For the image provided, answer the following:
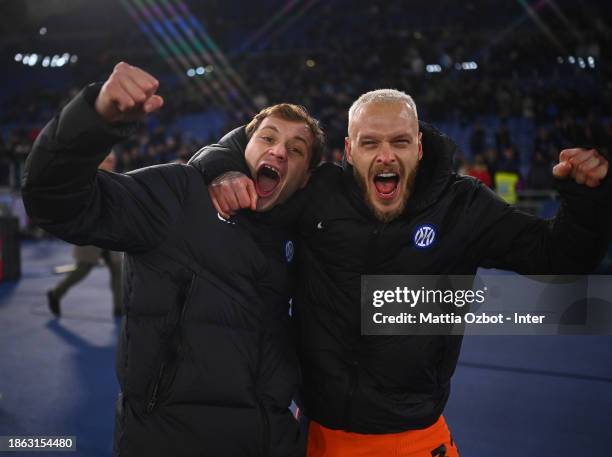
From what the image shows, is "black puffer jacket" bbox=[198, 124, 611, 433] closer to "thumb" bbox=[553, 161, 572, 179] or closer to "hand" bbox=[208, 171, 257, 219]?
"hand" bbox=[208, 171, 257, 219]

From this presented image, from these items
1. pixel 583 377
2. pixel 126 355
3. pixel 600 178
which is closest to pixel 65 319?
pixel 126 355

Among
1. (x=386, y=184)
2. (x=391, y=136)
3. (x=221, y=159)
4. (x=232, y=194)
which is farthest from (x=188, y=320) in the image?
(x=391, y=136)

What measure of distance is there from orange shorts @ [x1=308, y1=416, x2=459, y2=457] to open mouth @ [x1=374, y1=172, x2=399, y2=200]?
880 mm

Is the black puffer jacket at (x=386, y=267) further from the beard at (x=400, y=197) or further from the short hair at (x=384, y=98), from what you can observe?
the short hair at (x=384, y=98)

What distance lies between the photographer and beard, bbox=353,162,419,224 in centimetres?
189

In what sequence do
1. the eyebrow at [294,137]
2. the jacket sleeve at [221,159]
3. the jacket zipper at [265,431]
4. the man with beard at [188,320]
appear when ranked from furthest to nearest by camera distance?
1. the eyebrow at [294,137]
2. the jacket sleeve at [221,159]
3. the jacket zipper at [265,431]
4. the man with beard at [188,320]

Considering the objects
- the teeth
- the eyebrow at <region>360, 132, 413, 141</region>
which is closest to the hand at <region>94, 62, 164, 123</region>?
the teeth

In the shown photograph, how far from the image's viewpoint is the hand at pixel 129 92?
1233 millimetres

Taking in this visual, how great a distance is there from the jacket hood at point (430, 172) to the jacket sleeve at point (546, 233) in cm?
16

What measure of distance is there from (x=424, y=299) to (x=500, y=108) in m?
15.5

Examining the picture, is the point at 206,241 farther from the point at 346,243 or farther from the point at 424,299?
the point at 424,299

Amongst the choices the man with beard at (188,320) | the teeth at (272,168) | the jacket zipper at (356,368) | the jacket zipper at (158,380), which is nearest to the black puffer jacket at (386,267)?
the jacket zipper at (356,368)

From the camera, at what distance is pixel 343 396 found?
1.89m

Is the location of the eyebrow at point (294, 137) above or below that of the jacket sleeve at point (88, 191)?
above
